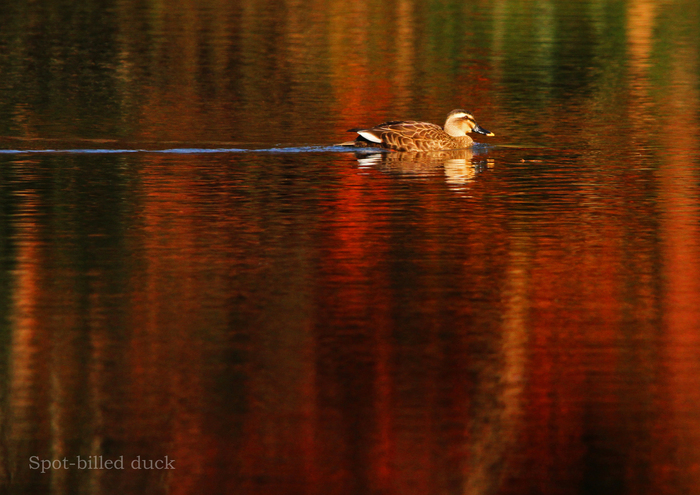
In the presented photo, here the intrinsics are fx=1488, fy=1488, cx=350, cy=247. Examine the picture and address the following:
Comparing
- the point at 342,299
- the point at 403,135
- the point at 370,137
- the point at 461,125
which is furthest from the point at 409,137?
the point at 342,299

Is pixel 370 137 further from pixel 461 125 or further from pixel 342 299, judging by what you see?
pixel 342 299

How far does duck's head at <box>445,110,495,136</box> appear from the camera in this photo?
79.0 feet

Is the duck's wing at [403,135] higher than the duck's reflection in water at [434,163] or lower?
higher

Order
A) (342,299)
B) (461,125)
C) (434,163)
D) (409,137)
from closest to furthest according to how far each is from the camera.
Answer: (342,299)
(434,163)
(409,137)
(461,125)

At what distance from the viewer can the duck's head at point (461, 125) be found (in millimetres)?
24078

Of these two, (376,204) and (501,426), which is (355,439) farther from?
(376,204)

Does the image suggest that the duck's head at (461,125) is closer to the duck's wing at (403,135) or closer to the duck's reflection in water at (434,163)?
the duck's reflection in water at (434,163)

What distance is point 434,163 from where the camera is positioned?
896 inches

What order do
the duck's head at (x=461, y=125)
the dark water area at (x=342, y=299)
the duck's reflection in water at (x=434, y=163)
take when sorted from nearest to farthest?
the dark water area at (x=342, y=299) < the duck's reflection in water at (x=434, y=163) < the duck's head at (x=461, y=125)

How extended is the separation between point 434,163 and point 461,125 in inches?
67.9

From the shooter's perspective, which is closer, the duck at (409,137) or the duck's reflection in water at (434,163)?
the duck's reflection in water at (434,163)

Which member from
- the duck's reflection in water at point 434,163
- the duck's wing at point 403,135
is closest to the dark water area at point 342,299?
the duck's reflection in water at point 434,163

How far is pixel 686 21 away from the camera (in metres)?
53.0

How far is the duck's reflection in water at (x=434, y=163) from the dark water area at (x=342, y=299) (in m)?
0.11
